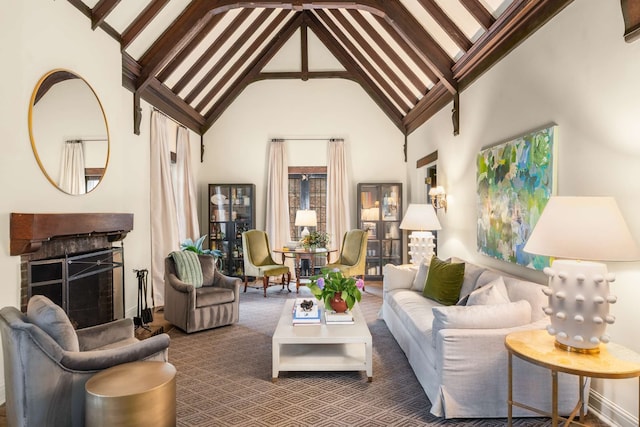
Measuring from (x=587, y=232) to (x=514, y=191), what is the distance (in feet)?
4.84

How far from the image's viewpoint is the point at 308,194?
7.71m

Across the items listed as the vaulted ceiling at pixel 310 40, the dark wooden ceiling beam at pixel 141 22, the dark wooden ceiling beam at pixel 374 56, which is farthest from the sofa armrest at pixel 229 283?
the dark wooden ceiling beam at pixel 374 56

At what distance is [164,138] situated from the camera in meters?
5.63

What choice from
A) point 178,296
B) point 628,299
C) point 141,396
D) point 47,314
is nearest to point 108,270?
point 178,296

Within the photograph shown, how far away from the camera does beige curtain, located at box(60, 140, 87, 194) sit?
331cm

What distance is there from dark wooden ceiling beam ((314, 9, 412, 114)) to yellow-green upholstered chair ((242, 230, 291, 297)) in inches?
130

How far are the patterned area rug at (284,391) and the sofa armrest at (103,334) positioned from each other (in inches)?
23.3

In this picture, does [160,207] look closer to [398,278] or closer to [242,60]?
[242,60]

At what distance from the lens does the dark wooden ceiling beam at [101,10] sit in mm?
3658

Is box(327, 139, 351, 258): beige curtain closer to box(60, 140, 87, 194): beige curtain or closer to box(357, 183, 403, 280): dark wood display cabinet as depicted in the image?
box(357, 183, 403, 280): dark wood display cabinet

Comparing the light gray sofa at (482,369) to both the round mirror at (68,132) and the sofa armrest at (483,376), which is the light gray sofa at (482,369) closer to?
the sofa armrest at (483,376)

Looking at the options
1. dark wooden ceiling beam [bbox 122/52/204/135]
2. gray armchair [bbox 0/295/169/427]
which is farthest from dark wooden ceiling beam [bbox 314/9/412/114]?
gray armchair [bbox 0/295/169/427]

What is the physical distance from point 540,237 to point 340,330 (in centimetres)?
165

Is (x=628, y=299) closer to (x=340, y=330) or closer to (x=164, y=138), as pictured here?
(x=340, y=330)
